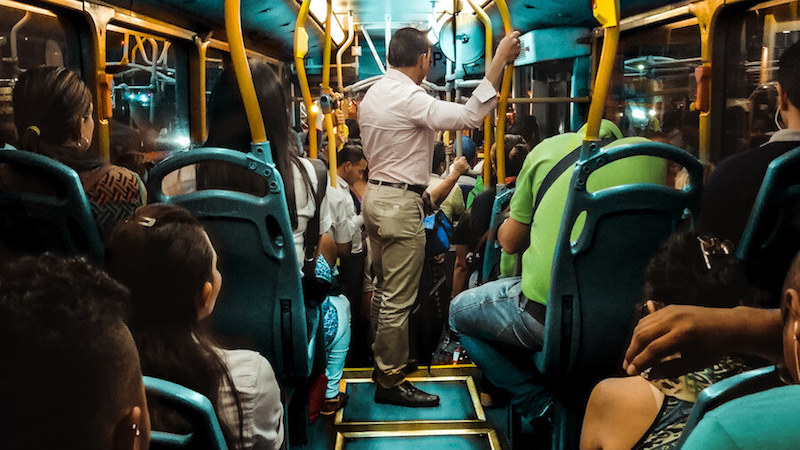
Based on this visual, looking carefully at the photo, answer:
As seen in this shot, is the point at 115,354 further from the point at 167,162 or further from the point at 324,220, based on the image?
the point at 324,220

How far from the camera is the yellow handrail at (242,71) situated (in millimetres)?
1287

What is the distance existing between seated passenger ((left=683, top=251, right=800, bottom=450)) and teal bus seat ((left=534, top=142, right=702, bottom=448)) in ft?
1.30

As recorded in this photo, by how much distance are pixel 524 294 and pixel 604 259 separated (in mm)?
473

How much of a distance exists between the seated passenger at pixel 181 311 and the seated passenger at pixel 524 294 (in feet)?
2.67

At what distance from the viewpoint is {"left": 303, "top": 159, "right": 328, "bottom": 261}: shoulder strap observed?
1645 mm

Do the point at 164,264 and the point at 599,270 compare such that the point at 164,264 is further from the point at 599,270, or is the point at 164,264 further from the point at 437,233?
the point at 437,233

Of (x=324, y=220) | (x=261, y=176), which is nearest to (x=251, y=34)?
(x=261, y=176)

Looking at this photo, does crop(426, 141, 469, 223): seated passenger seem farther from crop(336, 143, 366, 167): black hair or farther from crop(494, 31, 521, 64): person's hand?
crop(494, 31, 521, 64): person's hand

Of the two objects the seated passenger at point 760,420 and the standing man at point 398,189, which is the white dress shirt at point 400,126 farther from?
the seated passenger at point 760,420

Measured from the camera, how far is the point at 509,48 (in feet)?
5.59

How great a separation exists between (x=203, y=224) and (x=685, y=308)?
871 mm

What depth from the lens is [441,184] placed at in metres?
→ 2.04

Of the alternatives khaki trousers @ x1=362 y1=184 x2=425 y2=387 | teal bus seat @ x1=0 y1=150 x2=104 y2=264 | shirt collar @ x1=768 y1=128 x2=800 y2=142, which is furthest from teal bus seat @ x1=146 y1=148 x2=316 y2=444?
shirt collar @ x1=768 y1=128 x2=800 y2=142

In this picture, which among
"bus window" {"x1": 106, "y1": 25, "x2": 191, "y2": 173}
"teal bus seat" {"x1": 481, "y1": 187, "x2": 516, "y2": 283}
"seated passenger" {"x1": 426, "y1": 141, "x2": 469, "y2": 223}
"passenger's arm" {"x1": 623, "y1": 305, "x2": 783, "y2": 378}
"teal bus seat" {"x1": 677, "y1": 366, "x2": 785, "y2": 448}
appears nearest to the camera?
"teal bus seat" {"x1": 677, "y1": 366, "x2": 785, "y2": 448}
